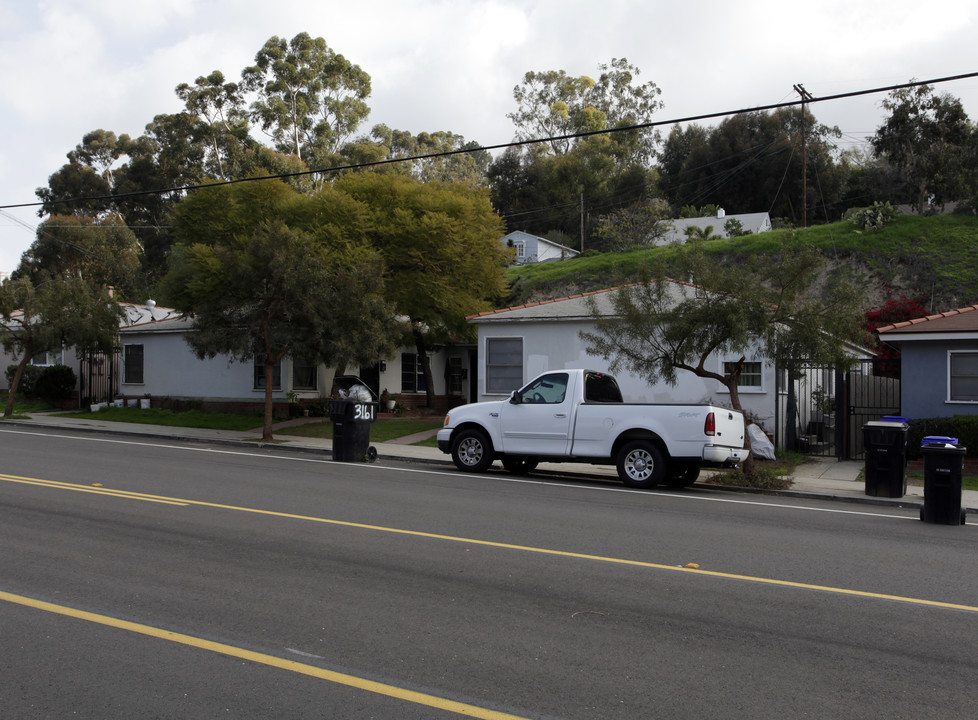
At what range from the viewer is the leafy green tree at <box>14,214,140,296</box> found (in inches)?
2216

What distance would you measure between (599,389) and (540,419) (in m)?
1.28

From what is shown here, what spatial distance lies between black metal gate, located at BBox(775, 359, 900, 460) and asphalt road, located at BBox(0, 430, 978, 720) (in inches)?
330

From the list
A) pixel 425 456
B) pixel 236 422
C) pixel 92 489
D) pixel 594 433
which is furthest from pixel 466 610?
pixel 236 422

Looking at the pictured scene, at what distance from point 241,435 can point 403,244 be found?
8029 mm

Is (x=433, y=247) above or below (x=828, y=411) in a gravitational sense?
above

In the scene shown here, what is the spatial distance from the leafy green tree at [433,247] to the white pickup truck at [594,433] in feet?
36.8

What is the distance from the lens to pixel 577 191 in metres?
65.2

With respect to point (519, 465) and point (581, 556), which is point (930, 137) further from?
point (581, 556)

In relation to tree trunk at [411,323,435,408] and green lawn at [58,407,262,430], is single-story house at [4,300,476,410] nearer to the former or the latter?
tree trunk at [411,323,435,408]

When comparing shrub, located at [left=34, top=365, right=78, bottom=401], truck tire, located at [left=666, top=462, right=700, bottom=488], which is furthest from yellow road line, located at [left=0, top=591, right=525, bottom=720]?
shrub, located at [left=34, top=365, right=78, bottom=401]

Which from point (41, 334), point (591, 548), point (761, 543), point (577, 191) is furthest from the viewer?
point (577, 191)

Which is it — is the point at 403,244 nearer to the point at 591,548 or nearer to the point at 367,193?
the point at 367,193

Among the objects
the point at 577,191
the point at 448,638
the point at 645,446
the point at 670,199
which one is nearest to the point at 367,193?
the point at 645,446

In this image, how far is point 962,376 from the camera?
1847cm
